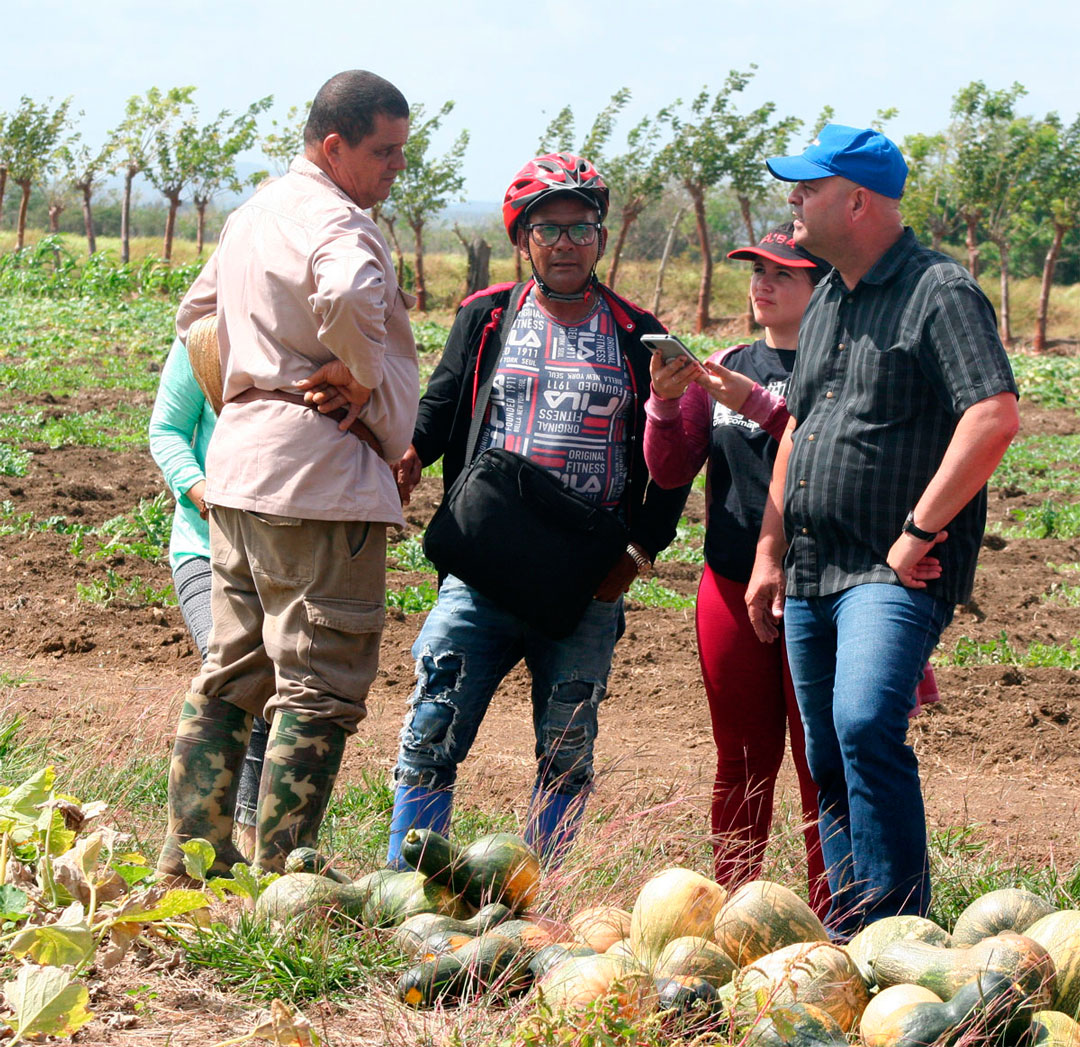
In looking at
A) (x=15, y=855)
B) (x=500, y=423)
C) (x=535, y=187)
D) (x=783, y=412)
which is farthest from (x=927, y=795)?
(x=15, y=855)

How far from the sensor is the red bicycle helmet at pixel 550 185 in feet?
11.7

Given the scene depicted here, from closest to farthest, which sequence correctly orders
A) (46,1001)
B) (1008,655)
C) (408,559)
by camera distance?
1. (46,1001)
2. (1008,655)
3. (408,559)

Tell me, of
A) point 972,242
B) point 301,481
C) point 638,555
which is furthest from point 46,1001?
point 972,242

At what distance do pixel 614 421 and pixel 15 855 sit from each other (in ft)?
6.44

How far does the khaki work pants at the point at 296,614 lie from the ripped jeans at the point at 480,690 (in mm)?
415

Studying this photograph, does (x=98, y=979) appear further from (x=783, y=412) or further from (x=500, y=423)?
(x=783, y=412)

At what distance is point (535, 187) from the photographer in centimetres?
358

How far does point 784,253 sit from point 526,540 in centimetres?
118

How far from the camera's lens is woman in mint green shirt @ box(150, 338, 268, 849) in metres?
3.68

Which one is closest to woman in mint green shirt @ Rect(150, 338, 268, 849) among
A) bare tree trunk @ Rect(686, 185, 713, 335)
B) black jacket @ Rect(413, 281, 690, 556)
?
black jacket @ Rect(413, 281, 690, 556)

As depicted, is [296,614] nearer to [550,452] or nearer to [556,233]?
[550,452]

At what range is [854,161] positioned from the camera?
10.0 feet

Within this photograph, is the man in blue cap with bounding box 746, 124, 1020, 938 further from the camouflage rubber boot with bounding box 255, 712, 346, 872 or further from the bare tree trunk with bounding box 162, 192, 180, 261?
the bare tree trunk with bounding box 162, 192, 180, 261

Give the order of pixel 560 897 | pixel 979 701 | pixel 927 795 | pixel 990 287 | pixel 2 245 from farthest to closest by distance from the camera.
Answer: pixel 990 287, pixel 2 245, pixel 979 701, pixel 927 795, pixel 560 897
